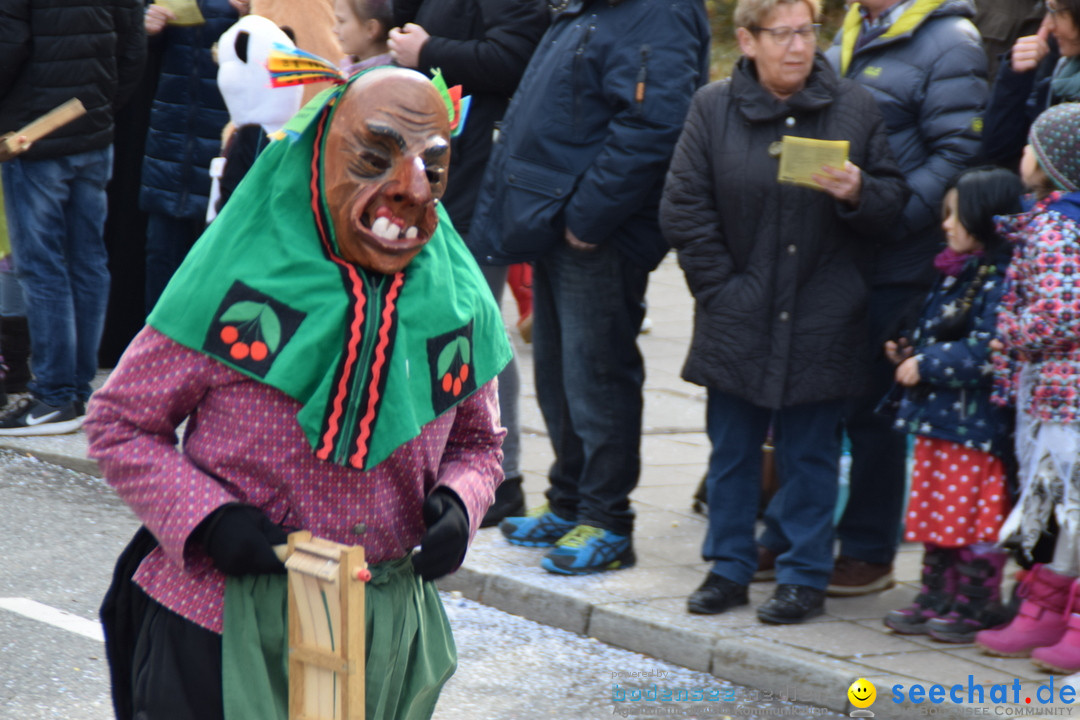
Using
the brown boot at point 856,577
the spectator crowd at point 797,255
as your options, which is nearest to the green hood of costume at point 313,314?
the spectator crowd at point 797,255

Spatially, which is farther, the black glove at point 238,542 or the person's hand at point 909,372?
the person's hand at point 909,372

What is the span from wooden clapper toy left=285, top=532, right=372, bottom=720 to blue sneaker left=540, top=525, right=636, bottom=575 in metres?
3.18

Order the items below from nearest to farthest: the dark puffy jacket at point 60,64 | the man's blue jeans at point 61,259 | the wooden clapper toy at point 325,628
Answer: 1. the wooden clapper toy at point 325,628
2. the dark puffy jacket at point 60,64
3. the man's blue jeans at point 61,259

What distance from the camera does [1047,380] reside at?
458 centimetres

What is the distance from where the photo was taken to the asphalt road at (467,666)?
14.6 ft

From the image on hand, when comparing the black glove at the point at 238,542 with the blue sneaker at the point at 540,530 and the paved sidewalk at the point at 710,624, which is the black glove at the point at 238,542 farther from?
the blue sneaker at the point at 540,530

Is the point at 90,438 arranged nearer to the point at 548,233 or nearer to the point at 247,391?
the point at 247,391

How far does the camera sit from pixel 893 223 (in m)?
5.02

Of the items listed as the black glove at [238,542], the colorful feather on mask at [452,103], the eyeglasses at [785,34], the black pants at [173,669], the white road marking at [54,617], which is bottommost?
the white road marking at [54,617]

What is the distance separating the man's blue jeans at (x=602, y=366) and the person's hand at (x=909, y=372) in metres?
1.13

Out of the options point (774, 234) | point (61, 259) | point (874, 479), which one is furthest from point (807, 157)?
point (61, 259)

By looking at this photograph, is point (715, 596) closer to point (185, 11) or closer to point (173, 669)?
point (173, 669)

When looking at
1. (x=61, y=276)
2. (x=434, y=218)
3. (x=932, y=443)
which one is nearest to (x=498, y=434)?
(x=434, y=218)

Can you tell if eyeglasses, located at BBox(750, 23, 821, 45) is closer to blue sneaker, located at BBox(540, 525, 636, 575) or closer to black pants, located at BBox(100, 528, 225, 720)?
blue sneaker, located at BBox(540, 525, 636, 575)
